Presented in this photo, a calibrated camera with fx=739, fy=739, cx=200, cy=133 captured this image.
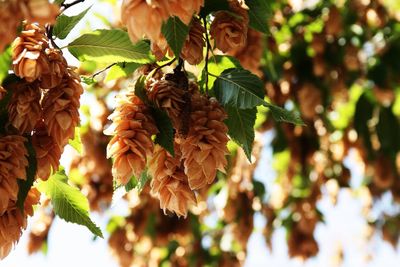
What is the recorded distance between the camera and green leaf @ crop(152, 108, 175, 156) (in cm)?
132

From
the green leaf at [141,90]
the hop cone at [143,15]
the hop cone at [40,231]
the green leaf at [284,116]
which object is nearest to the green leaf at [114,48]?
the green leaf at [141,90]

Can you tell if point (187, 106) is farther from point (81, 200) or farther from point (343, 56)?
point (343, 56)

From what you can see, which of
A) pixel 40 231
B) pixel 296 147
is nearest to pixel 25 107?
pixel 40 231

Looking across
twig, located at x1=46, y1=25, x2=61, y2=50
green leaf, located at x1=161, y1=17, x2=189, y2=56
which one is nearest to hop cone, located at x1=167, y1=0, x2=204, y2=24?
green leaf, located at x1=161, y1=17, x2=189, y2=56

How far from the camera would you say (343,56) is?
3.94 meters

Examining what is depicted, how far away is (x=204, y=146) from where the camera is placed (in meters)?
1.29

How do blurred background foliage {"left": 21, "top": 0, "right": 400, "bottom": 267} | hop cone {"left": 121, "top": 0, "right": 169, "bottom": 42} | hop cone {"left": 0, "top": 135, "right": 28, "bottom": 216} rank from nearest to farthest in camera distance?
hop cone {"left": 121, "top": 0, "right": 169, "bottom": 42} → hop cone {"left": 0, "top": 135, "right": 28, "bottom": 216} → blurred background foliage {"left": 21, "top": 0, "right": 400, "bottom": 267}

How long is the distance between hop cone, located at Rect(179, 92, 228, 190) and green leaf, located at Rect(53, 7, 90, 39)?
330 mm

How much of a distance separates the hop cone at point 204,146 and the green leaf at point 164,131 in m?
0.03

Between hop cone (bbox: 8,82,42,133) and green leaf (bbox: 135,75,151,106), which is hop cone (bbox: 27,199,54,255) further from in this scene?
hop cone (bbox: 8,82,42,133)

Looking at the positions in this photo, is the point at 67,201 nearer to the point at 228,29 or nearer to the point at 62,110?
the point at 62,110

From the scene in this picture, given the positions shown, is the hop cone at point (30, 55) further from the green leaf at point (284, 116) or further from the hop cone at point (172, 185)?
the green leaf at point (284, 116)

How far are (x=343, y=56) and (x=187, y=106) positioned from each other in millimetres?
2724

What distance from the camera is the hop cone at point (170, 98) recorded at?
1.34 meters
